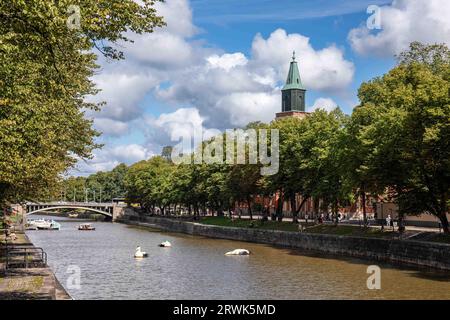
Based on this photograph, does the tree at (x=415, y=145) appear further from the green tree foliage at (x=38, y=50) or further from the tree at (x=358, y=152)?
the green tree foliage at (x=38, y=50)

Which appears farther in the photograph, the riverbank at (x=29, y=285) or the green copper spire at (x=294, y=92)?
the green copper spire at (x=294, y=92)

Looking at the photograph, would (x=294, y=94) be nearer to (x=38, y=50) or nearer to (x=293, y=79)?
(x=293, y=79)

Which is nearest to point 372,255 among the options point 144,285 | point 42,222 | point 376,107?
point 376,107

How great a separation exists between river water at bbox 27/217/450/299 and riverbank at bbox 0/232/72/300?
4.48 metres

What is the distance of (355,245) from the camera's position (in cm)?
6325

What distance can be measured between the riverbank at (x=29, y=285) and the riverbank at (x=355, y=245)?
3152 cm

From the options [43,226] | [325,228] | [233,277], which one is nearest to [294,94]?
[43,226]

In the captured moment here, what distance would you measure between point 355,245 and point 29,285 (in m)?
40.5

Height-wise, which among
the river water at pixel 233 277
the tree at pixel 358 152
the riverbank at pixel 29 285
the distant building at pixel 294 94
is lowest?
the river water at pixel 233 277

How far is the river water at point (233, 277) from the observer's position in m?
39.9

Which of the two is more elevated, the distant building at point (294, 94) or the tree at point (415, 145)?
the distant building at point (294, 94)

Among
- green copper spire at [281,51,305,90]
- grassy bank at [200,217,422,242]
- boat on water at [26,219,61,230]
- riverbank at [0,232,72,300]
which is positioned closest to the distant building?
green copper spire at [281,51,305,90]

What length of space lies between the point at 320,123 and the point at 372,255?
84.8 feet

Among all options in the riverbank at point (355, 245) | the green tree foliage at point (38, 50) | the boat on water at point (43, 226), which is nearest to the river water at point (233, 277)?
the riverbank at point (355, 245)
